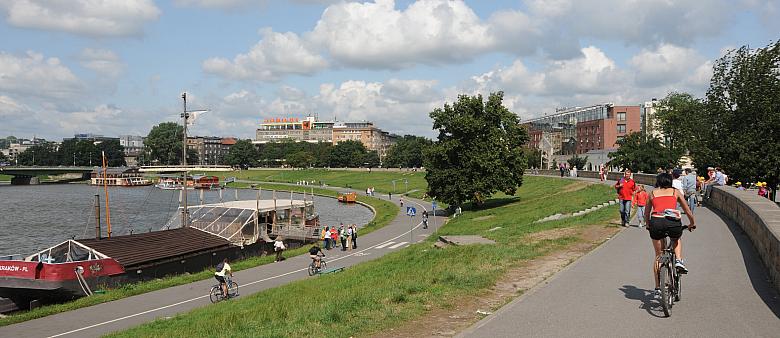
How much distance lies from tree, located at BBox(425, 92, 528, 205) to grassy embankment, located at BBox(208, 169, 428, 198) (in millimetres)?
36874

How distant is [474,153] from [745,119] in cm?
2312

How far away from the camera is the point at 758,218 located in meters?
14.7

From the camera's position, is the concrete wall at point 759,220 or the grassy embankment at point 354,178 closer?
the concrete wall at point 759,220

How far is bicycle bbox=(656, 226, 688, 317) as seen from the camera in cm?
923

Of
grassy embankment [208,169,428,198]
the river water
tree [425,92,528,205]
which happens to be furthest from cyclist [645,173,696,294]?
grassy embankment [208,169,428,198]

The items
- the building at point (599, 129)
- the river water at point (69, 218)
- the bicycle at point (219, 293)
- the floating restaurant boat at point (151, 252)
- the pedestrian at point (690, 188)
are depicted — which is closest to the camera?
the bicycle at point (219, 293)

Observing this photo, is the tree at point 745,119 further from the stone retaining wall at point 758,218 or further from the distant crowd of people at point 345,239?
the distant crowd of people at point 345,239

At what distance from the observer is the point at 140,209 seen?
89.1m

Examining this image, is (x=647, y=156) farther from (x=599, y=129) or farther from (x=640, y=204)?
(x=599, y=129)

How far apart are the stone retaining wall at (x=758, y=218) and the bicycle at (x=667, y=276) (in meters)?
2.41

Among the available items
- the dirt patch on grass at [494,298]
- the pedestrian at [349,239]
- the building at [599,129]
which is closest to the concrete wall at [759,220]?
the dirt patch on grass at [494,298]

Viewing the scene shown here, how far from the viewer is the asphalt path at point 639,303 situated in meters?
8.86

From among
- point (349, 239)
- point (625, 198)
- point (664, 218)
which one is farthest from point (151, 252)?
point (664, 218)

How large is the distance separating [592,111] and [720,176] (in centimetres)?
15424
